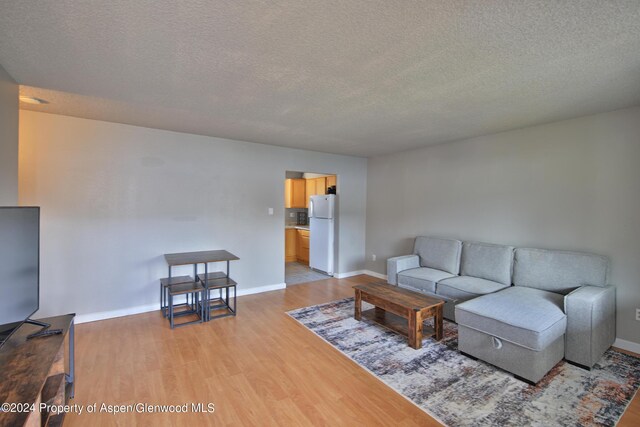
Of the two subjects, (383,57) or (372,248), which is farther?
(372,248)

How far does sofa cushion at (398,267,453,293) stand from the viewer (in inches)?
141

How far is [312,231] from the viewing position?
6.00 metres

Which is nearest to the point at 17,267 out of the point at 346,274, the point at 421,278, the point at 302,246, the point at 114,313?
the point at 114,313

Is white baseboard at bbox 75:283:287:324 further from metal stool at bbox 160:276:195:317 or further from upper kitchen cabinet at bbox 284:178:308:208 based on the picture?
upper kitchen cabinet at bbox 284:178:308:208

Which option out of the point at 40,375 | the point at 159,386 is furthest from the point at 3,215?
the point at 159,386

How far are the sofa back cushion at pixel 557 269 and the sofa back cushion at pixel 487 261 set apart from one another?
0.09 meters

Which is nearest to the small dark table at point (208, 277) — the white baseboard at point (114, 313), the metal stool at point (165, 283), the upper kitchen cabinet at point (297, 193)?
the metal stool at point (165, 283)

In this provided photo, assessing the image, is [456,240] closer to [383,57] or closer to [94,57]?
[383,57]

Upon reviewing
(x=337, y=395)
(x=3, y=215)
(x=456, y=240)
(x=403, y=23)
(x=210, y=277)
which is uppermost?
(x=403, y=23)

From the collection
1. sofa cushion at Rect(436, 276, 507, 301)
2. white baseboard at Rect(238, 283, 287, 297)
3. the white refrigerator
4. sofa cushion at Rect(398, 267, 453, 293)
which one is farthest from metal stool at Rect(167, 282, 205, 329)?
sofa cushion at Rect(436, 276, 507, 301)

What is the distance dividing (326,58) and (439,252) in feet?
10.6

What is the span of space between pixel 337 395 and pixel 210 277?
91.4 inches

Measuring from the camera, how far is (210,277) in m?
3.71

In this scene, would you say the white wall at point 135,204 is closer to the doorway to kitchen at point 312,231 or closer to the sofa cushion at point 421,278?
the doorway to kitchen at point 312,231
